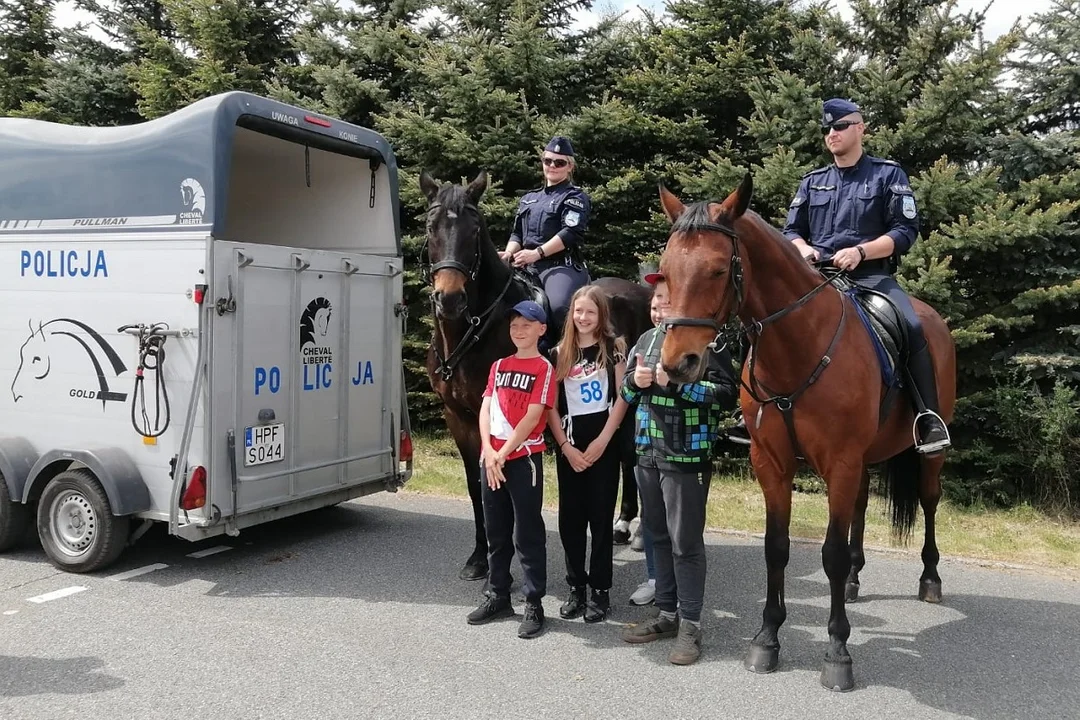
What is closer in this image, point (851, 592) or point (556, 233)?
point (851, 592)

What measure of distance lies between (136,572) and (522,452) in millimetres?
3040

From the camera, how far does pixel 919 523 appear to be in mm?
7312

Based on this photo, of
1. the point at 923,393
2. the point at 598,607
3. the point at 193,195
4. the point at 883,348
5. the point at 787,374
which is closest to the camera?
the point at 787,374

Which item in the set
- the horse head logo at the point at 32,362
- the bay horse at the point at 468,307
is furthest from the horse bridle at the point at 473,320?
the horse head logo at the point at 32,362

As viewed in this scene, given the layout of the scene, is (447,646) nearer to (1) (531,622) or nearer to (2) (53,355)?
(1) (531,622)

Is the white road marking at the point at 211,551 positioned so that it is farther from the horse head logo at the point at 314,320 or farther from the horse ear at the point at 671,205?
the horse ear at the point at 671,205

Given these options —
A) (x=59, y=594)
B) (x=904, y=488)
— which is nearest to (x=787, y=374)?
(x=904, y=488)

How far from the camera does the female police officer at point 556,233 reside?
5801 millimetres

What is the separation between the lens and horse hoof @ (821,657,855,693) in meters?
3.77

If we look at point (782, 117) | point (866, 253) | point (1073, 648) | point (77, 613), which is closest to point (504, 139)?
point (782, 117)

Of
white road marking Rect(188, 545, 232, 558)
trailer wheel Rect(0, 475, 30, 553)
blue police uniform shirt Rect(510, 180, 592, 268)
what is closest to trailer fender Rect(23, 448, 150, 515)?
trailer wheel Rect(0, 475, 30, 553)

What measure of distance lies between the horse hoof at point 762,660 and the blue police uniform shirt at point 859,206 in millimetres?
2232

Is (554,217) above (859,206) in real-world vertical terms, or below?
above

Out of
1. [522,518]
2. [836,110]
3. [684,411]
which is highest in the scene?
[836,110]
